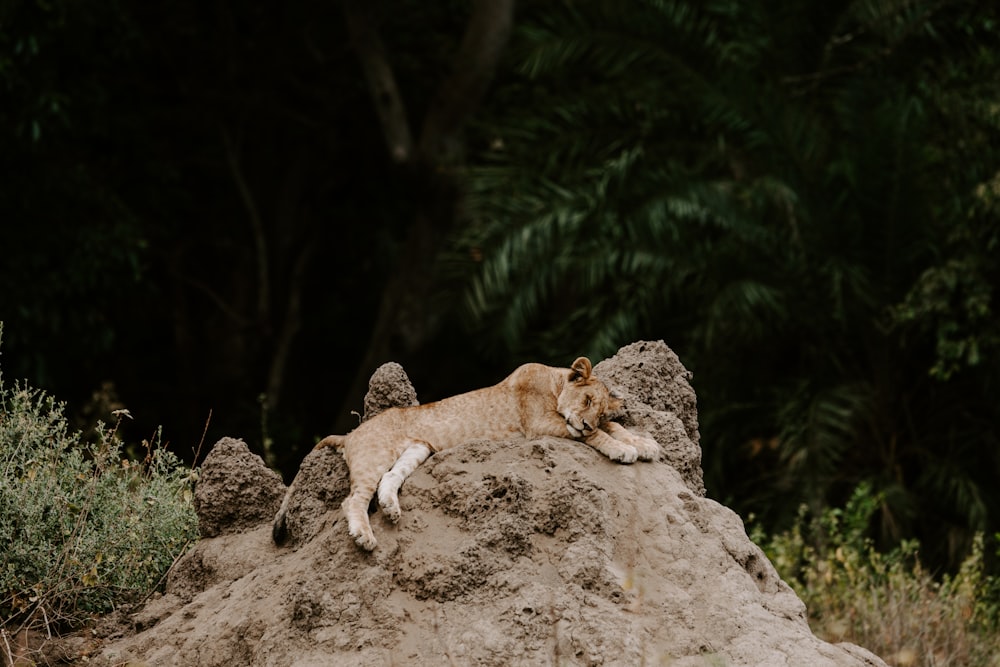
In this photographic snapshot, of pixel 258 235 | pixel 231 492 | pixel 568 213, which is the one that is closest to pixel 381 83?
pixel 258 235

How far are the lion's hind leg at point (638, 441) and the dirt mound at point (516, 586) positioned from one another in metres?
0.05

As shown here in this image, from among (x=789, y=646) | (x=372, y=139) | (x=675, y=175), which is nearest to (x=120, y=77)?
(x=372, y=139)

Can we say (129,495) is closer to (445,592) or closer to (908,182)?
(445,592)

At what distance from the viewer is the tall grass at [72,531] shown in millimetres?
5484

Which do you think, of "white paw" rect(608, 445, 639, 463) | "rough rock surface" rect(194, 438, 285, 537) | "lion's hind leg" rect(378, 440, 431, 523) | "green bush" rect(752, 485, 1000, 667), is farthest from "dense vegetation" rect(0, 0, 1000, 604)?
"white paw" rect(608, 445, 639, 463)

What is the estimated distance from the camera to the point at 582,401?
511cm

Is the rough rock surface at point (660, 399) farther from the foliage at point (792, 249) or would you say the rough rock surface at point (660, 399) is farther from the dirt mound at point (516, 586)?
the foliage at point (792, 249)

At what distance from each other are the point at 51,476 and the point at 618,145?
7.20 meters

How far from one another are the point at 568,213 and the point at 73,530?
613cm

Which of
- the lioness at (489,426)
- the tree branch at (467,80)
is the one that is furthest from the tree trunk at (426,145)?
the lioness at (489,426)

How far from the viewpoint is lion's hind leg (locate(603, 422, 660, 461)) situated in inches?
203

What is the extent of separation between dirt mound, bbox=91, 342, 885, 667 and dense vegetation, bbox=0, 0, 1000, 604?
3672 millimetres

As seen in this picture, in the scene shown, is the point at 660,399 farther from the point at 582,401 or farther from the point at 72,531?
the point at 72,531

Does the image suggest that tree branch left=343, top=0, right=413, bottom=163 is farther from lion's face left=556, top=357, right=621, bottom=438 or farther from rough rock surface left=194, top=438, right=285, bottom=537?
lion's face left=556, top=357, right=621, bottom=438
